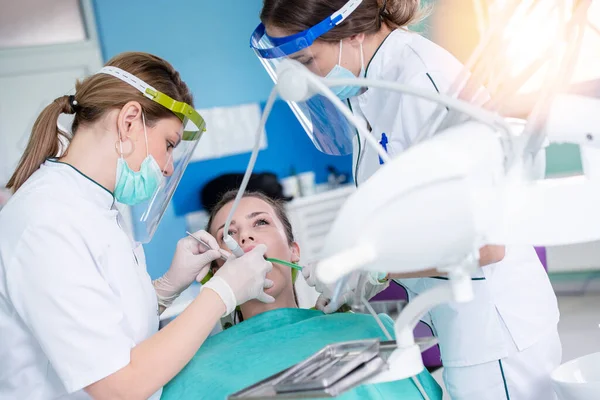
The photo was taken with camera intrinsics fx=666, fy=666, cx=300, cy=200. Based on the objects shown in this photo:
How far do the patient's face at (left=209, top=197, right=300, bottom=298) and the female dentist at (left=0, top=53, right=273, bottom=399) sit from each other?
27cm

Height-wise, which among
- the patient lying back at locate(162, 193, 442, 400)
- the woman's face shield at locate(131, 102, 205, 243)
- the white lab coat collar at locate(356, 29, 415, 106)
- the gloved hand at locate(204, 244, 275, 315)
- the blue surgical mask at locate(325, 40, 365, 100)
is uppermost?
the white lab coat collar at locate(356, 29, 415, 106)

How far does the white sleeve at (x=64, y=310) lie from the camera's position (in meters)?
1.21

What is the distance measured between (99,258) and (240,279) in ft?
1.00

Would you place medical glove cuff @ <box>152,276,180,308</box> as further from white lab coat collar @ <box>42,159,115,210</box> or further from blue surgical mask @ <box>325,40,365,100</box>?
blue surgical mask @ <box>325,40,365,100</box>

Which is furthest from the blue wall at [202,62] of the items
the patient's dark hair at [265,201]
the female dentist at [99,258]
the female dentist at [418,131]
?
the female dentist at [418,131]

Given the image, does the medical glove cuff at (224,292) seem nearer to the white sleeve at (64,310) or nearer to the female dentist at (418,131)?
the white sleeve at (64,310)

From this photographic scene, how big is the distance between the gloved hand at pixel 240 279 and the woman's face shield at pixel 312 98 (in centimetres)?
38

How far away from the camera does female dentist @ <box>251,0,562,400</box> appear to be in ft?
4.60

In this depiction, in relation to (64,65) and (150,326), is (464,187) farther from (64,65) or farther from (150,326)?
(64,65)

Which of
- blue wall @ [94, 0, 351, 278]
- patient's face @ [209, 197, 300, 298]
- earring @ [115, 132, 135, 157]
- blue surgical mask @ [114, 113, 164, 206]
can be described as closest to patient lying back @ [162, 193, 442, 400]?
patient's face @ [209, 197, 300, 298]

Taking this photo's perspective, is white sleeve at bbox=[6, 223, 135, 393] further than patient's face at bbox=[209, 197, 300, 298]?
No

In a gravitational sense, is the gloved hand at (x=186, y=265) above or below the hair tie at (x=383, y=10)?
below

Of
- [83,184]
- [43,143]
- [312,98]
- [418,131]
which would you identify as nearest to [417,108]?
[418,131]

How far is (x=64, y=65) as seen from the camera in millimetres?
3703
